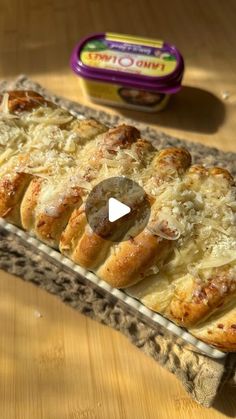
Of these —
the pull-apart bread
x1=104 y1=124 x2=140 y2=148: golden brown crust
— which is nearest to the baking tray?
the pull-apart bread

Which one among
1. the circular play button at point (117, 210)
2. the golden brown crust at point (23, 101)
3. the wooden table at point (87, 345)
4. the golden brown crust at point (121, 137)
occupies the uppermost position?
the golden brown crust at point (121, 137)

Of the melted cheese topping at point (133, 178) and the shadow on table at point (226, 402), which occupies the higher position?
the melted cheese topping at point (133, 178)

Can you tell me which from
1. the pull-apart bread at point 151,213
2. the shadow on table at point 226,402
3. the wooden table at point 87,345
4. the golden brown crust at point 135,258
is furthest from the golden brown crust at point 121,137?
the shadow on table at point 226,402

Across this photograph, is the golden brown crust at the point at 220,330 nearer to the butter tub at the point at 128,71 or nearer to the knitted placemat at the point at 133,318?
the knitted placemat at the point at 133,318

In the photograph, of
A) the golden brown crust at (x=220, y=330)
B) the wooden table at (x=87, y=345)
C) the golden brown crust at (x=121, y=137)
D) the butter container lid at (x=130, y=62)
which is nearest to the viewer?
the golden brown crust at (x=220, y=330)

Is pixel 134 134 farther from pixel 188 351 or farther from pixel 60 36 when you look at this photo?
pixel 60 36

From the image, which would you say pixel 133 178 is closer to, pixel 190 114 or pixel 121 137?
pixel 121 137

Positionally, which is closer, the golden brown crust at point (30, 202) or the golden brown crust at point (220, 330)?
the golden brown crust at point (220, 330)

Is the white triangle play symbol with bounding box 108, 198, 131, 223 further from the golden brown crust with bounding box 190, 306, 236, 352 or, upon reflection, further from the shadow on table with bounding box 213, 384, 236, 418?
the shadow on table with bounding box 213, 384, 236, 418
